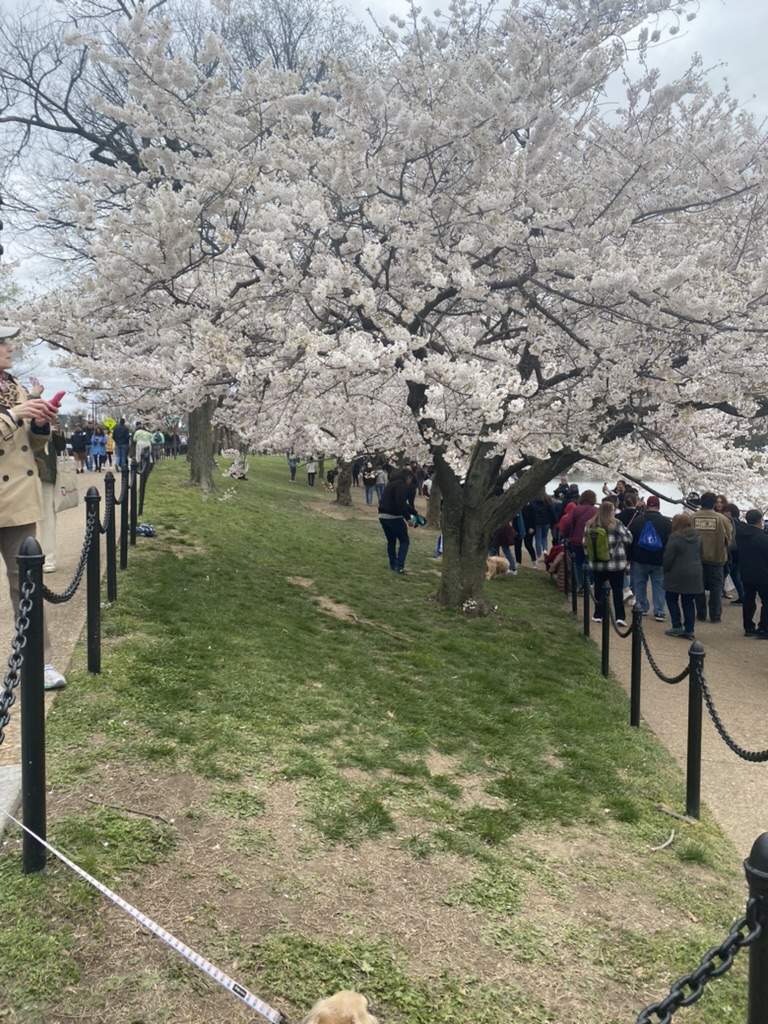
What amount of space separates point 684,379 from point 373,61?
500 centimetres

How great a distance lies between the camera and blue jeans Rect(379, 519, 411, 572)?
12.9 meters

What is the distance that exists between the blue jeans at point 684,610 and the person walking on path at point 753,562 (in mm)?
879

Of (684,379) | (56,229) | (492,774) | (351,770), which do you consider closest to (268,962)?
(351,770)

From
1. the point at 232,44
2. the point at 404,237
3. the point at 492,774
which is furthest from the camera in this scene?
the point at 232,44

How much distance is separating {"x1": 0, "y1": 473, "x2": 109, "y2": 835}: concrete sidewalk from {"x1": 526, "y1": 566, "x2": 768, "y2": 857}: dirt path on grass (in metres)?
3.93

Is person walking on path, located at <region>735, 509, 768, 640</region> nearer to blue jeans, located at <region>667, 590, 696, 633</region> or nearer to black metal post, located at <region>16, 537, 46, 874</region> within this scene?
blue jeans, located at <region>667, 590, 696, 633</region>

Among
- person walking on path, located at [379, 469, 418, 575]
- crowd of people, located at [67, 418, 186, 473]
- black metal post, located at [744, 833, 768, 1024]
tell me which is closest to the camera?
black metal post, located at [744, 833, 768, 1024]

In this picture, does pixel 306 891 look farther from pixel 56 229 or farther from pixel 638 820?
pixel 56 229

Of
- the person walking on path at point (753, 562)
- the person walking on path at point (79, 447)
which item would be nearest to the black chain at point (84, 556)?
the person walking on path at point (753, 562)

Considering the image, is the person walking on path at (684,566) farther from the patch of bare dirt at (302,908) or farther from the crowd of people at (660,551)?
the patch of bare dirt at (302,908)

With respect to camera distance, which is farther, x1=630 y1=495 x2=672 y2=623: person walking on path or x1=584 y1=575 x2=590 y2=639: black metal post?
x1=630 y1=495 x2=672 y2=623: person walking on path

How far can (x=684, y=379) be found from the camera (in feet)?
27.8

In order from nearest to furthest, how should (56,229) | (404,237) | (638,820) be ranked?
(638,820), (404,237), (56,229)

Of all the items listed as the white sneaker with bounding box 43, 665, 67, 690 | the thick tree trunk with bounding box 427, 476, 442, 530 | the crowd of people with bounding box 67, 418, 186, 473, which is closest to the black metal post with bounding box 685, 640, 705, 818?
the white sneaker with bounding box 43, 665, 67, 690
